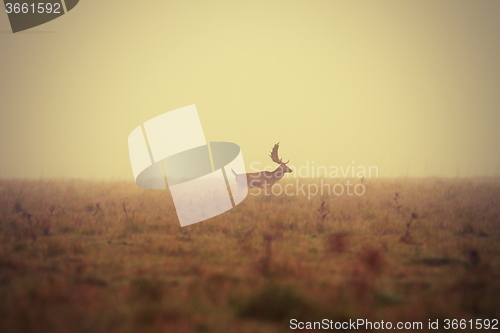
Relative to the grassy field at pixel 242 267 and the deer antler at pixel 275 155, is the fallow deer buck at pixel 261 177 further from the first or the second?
the grassy field at pixel 242 267

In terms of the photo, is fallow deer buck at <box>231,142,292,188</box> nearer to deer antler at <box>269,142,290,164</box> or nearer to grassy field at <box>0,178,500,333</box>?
deer antler at <box>269,142,290,164</box>

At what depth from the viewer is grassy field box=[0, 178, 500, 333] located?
3.32 m

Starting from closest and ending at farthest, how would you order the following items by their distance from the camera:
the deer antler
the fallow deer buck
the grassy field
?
the grassy field < the fallow deer buck < the deer antler

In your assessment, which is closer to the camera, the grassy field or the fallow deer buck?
the grassy field

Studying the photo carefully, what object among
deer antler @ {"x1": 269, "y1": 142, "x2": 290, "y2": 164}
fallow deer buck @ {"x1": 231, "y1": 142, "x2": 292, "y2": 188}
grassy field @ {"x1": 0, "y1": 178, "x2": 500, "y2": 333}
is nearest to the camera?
grassy field @ {"x1": 0, "y1": 178, "x2": 500, "y2": 333}

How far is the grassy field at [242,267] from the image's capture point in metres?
3.32

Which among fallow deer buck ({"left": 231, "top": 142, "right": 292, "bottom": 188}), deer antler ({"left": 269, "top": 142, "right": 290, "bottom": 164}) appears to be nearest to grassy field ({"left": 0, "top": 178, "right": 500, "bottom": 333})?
fallow deer buck ({"left": 231, "top": 142, "right": 292, "bottom": 188})

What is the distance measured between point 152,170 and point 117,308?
350 inches

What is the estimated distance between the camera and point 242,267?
4789 millimetres

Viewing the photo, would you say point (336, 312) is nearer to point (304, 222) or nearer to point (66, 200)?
point (304, 222)

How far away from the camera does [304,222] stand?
7625 millimetres

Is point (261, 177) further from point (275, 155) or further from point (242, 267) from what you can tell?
point (242, 267)

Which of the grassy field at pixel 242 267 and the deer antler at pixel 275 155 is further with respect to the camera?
the deer antler at pixel 275 155

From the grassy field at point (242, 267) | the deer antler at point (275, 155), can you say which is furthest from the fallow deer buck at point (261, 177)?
the grassy field at point (242, 267)
